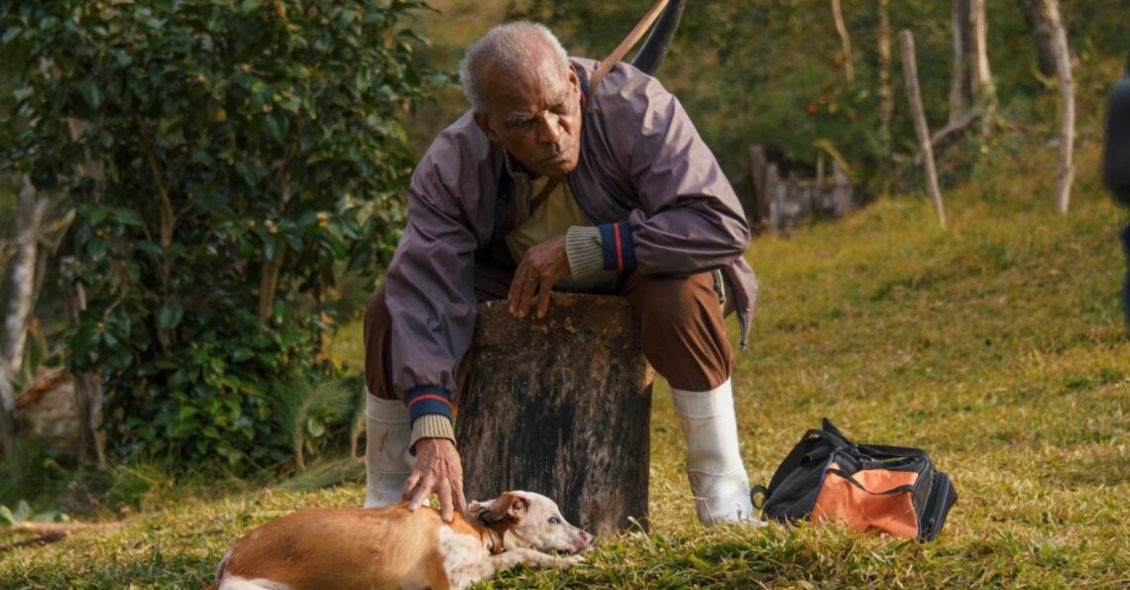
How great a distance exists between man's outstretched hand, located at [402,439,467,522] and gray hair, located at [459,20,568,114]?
949mm

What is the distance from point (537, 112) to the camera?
3998 mm

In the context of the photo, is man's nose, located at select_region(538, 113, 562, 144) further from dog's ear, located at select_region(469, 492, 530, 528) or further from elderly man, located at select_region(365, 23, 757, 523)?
dog's ear, located at select_region(469, 492, 530, 528)

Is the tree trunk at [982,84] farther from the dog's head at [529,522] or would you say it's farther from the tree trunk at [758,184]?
the dog's head at [529,522]

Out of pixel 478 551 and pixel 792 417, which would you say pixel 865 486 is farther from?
pixel 792 417

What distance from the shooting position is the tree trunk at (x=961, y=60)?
12680 millimetres

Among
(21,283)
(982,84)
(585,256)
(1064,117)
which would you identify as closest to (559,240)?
(585,256)

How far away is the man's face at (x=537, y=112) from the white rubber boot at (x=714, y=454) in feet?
2.58

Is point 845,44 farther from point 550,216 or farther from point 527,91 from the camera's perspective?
point 527,91

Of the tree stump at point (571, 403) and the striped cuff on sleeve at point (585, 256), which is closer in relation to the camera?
the striped cuff on sleeve at point (585, 256)

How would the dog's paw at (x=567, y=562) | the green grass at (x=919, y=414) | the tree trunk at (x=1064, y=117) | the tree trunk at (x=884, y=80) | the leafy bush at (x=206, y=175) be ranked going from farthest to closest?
the tree trunk at (x=884, y=80) < the tree trunk at (x=1064, y=117) < the leafy bush at (x=206, y=175) < the dog's paw at (x=567, y=562) < the green grass at (x=919, y=414)

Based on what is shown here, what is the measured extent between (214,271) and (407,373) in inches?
138

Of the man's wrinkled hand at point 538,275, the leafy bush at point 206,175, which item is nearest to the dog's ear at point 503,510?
the man's wrinkled hand at point 538,275

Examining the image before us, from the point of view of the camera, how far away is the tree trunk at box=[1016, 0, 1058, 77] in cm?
1345

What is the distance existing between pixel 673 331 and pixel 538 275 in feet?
1.35
